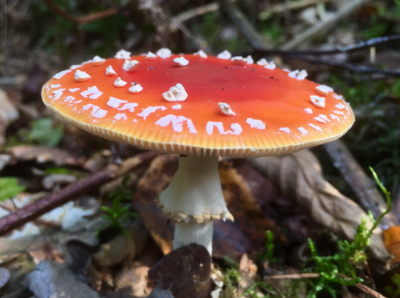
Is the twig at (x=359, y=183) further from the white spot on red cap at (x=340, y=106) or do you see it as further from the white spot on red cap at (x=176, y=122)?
the white spot on red cap at (x=176, y=122)

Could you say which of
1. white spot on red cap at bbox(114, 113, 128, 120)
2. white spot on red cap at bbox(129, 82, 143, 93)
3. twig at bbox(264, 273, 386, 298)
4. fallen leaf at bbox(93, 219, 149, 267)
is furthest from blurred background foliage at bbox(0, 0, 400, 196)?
white spot on red cap at bbox(114, 113, 128, 120)

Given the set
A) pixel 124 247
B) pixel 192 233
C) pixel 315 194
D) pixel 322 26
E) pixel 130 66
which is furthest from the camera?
pixel 322 26

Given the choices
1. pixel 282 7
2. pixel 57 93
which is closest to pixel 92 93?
pixel 57 93

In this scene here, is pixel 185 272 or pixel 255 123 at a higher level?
pixel 255 123

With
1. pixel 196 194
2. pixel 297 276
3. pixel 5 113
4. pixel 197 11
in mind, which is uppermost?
pixel 196 194

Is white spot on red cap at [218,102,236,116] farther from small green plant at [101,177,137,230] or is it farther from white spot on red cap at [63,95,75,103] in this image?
small green plant at [101,177,137,230]

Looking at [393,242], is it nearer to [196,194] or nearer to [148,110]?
[196,194]

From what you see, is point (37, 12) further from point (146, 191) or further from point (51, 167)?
point (146, 191)

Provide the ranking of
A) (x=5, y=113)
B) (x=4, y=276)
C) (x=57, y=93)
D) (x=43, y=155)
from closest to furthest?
1. (x=57, y=93)
2. (x=4, y=276)
3. (x=43, y=155)
4. (x=5, y=113)
